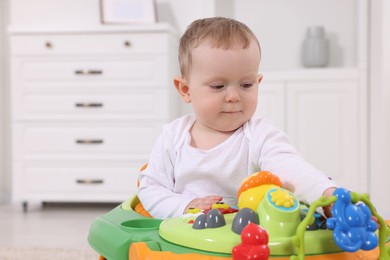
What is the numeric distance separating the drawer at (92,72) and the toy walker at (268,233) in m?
1.85

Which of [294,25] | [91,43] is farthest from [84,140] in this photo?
[294,25]

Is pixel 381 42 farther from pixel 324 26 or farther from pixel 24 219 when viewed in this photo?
pixel 24 219

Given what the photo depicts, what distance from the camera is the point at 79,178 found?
2787mm

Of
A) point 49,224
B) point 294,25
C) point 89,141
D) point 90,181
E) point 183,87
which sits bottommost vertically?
point 49,224

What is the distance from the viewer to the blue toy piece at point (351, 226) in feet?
2.39

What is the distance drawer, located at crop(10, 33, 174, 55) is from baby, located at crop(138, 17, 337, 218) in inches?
59.7

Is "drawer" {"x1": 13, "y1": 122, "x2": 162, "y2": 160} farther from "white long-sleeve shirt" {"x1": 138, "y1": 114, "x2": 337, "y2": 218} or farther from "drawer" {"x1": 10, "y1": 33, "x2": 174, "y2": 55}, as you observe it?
"white long-sleeve shirt" {"x1": 138, "y1": 114, "x2": 337, "y2": 218}

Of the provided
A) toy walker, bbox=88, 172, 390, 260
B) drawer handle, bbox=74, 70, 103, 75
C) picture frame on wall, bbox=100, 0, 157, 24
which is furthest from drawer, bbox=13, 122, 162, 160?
toy walker, bbox=88, 172, 390, 260

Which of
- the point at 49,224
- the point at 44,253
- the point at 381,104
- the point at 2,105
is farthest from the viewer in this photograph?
the point at 2,105

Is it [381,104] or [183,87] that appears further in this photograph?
[381,104]

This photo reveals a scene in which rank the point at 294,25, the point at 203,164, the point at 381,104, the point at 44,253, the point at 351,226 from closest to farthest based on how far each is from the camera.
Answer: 1. the point at 351,226
2. the point at 203,164
3. the point at 44,253
4. the point at 381,104
5. the point at 294,25

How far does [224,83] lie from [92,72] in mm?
1808

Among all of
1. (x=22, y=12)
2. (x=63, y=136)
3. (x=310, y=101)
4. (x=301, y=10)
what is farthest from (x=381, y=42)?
(x=22, y=12)

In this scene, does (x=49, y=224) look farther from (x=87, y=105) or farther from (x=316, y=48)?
(x=316, y=48)
